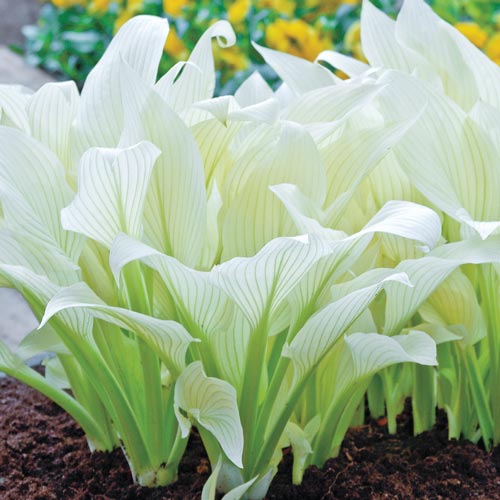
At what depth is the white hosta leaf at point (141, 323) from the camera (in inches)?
34.5

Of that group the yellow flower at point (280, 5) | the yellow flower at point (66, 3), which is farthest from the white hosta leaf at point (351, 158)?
the yellow flower at point (66, 3)

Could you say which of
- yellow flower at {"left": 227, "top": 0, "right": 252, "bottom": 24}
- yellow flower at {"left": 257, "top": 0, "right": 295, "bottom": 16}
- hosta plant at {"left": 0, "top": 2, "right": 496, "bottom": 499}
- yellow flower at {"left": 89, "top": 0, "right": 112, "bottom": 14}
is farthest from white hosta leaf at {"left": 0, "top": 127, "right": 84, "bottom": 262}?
yellow flower at {"left": 89, "top": 0, "right": 112, "bottom": 14}

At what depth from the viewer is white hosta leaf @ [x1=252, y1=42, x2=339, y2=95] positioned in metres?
1.24

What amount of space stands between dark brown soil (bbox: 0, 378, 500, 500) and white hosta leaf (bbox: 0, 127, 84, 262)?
32cm

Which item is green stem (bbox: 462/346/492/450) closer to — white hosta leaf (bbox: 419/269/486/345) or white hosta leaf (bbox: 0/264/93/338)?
white hosta leaf (bbox: 419/269/486/345)

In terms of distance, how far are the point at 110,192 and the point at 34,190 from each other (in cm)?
13

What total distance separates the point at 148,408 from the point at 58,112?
1.26 ft

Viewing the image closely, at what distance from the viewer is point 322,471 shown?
1117 mm

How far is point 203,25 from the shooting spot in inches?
144

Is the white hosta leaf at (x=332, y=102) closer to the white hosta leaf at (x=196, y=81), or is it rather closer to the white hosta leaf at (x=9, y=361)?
the white hosta leaf at (x=196, y=81)

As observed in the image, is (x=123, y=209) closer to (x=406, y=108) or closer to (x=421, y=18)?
(x=406, y=108)

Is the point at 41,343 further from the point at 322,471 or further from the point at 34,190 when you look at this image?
the point at 322,471

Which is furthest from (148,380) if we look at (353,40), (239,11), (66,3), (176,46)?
(66,3)

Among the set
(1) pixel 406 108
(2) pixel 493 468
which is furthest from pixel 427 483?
(1) pixel 406 108
